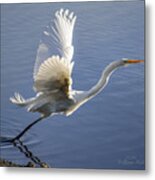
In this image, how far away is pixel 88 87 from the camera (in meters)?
1.67

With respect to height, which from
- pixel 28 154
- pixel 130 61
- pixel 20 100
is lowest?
pixel 28 154

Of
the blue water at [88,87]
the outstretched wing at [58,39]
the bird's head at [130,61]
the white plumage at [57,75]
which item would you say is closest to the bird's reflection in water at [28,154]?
the blue water at [88,87]

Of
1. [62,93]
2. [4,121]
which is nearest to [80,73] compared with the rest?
[62,93]

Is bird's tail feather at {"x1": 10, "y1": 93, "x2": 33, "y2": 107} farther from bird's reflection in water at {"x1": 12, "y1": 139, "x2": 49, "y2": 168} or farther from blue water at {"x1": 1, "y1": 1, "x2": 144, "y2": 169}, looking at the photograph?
bird's reflection in water at {"x1": 12, "y1": 139, "x2": 49, "y2": 168}

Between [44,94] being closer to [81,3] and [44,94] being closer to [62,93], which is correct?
[62,93]

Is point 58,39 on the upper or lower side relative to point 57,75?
upper

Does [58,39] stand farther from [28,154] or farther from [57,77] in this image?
[28,154]

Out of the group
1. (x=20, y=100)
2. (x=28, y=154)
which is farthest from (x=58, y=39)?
(x=28, y=154)

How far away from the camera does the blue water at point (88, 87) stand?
5.40ft

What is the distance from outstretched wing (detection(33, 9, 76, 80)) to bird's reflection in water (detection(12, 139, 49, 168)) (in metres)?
0.25

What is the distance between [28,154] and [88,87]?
0.32 metres

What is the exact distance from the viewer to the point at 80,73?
65.9 inches

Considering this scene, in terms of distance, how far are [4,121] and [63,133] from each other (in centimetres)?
22

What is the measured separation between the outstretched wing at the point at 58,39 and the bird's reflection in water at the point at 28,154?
0.25m
